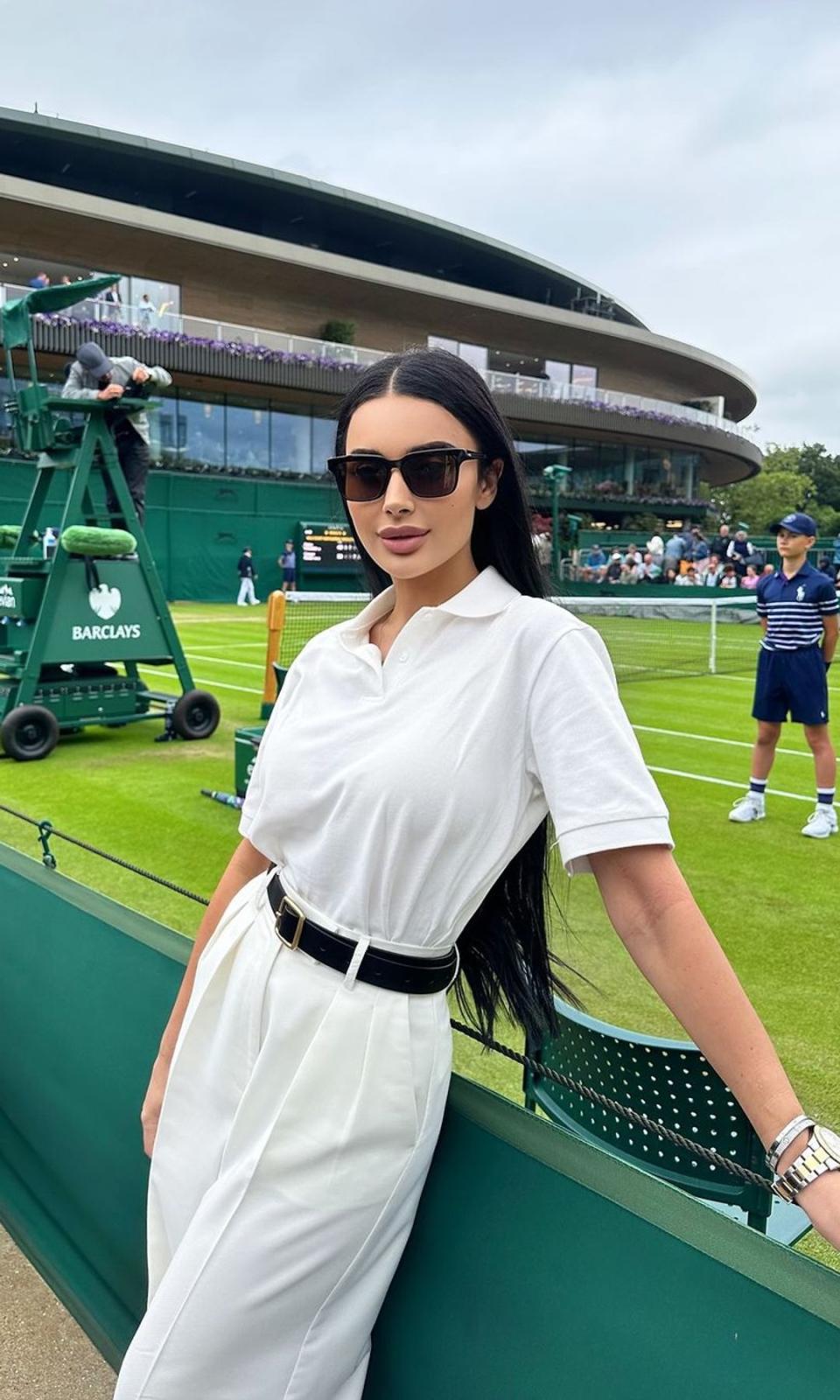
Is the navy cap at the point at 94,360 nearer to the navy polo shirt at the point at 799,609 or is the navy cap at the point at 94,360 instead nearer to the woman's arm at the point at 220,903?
the navy polo shirt at the point at 799,609

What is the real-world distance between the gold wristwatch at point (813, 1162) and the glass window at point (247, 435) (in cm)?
3417

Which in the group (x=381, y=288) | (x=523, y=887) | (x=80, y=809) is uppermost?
(x=381, y=288)

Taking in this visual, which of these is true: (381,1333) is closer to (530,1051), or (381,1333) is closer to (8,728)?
(530,1051)

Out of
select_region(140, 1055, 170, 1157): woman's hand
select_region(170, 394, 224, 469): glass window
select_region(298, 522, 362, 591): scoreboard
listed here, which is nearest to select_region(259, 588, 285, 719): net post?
select_region(140, 1055, 170, 1157): woman's hand

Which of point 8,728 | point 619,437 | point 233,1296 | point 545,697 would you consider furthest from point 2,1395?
point 619,437

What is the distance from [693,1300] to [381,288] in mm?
42607

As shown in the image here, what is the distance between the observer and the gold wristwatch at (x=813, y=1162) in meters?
1.15

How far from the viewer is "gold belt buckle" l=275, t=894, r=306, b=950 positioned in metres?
1.54

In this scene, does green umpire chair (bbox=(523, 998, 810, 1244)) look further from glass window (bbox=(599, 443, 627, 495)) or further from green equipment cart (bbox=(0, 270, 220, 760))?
glass window (bbox=(599, 443, 627, 495))

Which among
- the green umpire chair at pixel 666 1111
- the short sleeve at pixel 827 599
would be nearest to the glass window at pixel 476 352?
the short sleeve at pixel 827 599

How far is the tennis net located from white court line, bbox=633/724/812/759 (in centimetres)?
104

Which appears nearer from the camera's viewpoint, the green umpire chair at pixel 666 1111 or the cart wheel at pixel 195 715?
the green umpire chair at pixel 666 1111

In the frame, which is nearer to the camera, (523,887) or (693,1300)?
(693,1300)

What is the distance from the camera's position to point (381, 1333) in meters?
1.74
